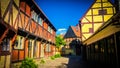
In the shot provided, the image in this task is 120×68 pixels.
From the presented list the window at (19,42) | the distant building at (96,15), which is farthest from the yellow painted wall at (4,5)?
the distant building at (96,15)

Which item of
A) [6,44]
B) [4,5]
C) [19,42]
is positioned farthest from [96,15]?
[4,5]

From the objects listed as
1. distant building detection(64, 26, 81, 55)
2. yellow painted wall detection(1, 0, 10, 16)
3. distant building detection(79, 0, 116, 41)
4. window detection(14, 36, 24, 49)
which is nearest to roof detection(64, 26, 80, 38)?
distant building detection(64, 26, 81, 55)

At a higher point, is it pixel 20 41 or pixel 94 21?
pixel 94 21

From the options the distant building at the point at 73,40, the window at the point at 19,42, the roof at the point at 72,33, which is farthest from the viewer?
the roof at the point at 72,33

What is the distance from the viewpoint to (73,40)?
164ft

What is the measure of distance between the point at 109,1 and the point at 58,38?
20.2 metres

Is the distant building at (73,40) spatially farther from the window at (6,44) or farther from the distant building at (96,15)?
the window at (6,44)

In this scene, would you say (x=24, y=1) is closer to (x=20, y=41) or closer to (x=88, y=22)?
(x=20, y=41)

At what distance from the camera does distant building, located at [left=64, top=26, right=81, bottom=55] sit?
156 feet

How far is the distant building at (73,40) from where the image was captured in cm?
4740

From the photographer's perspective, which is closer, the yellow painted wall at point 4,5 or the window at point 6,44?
the yellow painted wall at point 4,5

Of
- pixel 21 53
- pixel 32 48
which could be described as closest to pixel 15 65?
pixel 21 53

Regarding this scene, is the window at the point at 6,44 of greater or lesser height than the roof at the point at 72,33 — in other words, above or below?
below

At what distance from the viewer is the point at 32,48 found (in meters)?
16.7
